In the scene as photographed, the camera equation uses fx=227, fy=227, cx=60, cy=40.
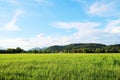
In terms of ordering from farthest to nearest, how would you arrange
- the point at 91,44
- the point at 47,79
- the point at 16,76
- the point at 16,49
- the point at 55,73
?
the point at 91,44 < the point at 16,49 < the point at 55,73 < the point at 16,76 < the point at 47,79

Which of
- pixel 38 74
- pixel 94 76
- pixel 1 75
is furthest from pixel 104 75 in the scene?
pixel 1 75

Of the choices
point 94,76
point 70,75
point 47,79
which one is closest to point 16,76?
point 47,79

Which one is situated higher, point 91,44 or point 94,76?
point 91,44

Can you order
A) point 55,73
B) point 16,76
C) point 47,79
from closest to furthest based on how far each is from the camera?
1. point 47,79
2. point 16,76
3. point 55,73

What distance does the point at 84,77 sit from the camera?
12.7 meters

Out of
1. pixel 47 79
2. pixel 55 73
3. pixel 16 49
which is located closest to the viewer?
pixel 47 79

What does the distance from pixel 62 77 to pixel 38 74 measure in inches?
60.0

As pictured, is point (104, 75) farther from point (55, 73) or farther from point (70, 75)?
point (55, 73)

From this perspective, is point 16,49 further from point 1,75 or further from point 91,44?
point 1,75

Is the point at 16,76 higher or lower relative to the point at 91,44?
lower

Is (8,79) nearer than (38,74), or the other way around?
(8,79)

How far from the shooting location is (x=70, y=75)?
1310 centimetres

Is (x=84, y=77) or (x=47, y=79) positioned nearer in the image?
(x=47, y=79)

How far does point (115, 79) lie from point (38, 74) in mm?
4343
